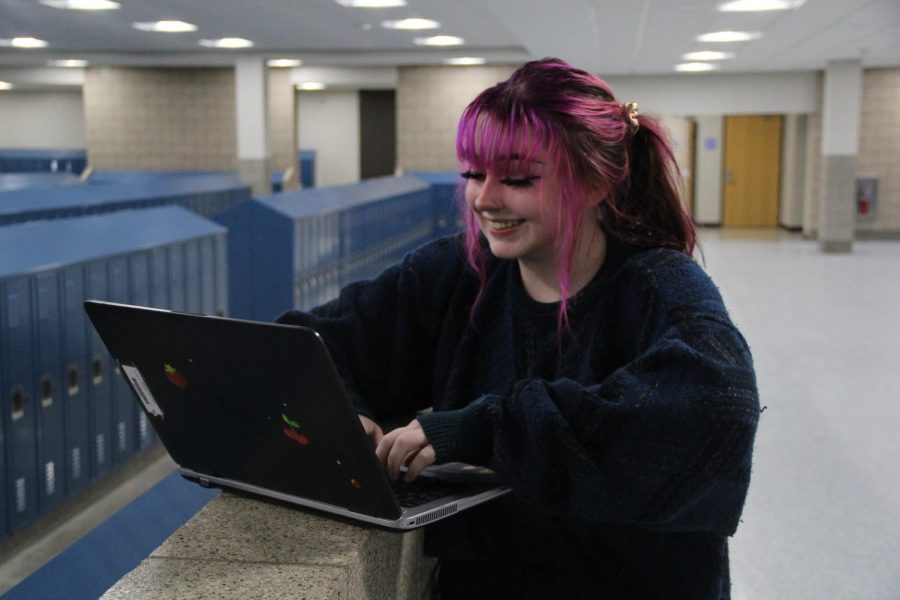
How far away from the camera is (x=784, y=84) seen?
63.3ft

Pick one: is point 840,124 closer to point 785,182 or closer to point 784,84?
point 784,84

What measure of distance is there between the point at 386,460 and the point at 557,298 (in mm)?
386

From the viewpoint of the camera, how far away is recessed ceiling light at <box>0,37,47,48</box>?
55.9ft

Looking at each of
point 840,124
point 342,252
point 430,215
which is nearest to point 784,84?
point 840,124

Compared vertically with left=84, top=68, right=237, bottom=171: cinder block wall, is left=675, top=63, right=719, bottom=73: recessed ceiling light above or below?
above

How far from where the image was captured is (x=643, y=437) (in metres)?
1.27

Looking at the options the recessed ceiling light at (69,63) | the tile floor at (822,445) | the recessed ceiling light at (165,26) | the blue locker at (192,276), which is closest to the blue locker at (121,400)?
the blue locker at (192,276)

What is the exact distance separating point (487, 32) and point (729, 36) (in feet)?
12.6

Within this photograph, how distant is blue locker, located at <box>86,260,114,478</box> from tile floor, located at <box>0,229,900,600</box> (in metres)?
0.25

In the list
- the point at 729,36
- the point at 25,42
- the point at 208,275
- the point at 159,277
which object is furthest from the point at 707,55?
the point at 159,277

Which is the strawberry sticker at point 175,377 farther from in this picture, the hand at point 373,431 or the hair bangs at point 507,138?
the hair bangs at point 507,138

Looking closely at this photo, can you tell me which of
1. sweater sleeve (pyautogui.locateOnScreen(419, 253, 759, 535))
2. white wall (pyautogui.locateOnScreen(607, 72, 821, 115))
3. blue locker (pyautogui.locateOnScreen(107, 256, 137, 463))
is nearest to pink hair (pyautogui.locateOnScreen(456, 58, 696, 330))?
sweater sleeve (pyautogui.locateOnScreen(419, 253, 759, 535))

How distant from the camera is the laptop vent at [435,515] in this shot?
127 centimetres

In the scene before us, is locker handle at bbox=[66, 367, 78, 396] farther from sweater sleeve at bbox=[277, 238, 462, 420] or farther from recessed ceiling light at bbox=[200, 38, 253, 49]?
recessed ceiling light at bbox=[200, 38, 253, 49]
